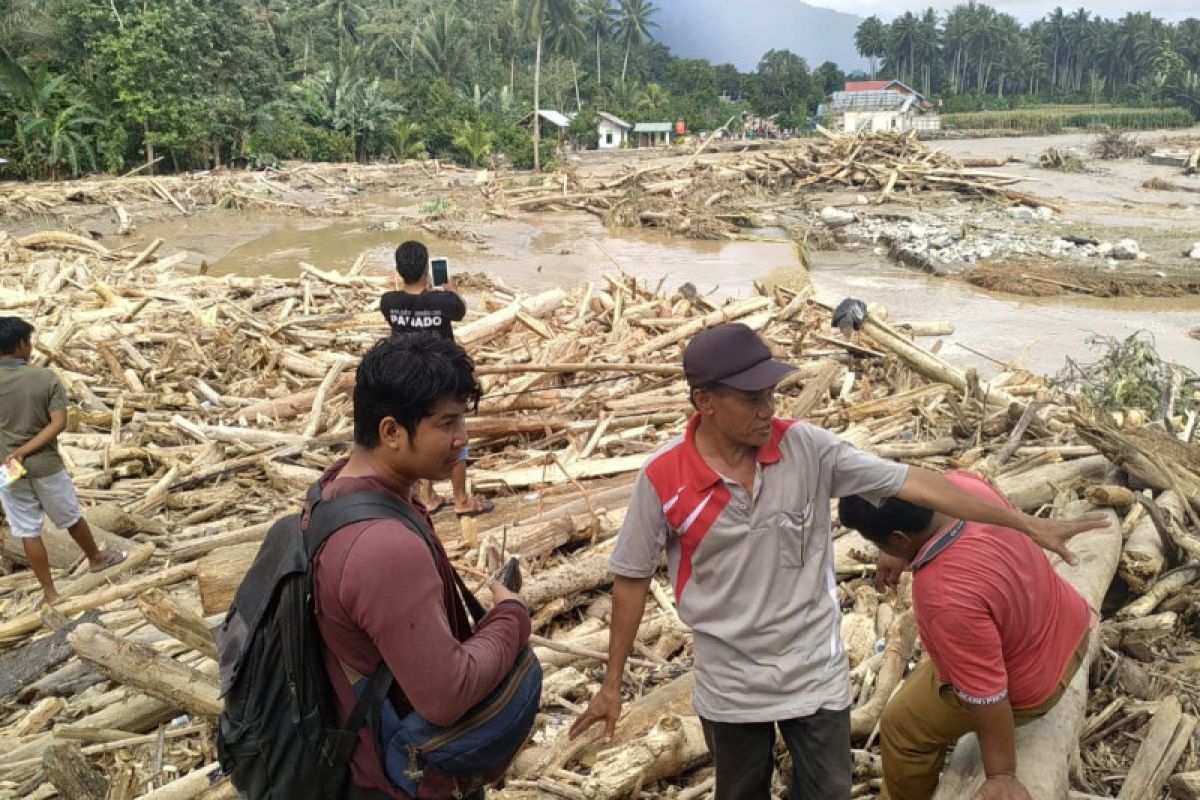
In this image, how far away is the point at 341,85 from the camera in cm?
3847

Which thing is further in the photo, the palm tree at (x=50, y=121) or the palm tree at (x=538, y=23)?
the palm tree at (x=538, y=23)

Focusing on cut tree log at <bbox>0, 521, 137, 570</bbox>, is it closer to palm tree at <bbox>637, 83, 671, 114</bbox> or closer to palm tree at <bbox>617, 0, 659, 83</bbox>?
palm tree at <bbox>637, 83, 671, 114</bbox>

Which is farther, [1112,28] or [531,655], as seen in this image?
[1112,28]

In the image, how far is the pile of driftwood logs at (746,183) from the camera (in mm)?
26781

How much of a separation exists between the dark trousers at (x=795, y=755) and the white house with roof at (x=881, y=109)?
203 feet

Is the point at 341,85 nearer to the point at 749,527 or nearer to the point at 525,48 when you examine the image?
the point at 525,48

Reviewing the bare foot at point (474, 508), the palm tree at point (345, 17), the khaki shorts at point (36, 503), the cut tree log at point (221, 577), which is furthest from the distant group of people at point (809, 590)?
the palm tree at point (345, 17)

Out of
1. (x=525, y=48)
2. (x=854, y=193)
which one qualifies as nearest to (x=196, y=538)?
(x=854, y=193)

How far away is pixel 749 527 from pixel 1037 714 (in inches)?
40.8

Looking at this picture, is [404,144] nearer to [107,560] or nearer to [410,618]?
[107,560]

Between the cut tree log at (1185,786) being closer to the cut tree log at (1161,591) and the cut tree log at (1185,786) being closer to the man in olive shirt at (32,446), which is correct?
the cut tree log at (1161,591)

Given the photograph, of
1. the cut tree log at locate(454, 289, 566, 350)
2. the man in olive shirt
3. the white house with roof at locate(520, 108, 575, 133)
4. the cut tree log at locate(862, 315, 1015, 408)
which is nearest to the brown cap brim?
the man in olive shirt

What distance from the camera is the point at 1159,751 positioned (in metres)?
2.98

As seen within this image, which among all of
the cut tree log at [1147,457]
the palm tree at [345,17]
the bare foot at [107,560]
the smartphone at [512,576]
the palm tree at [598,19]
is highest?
the palm tree at [598,19]
